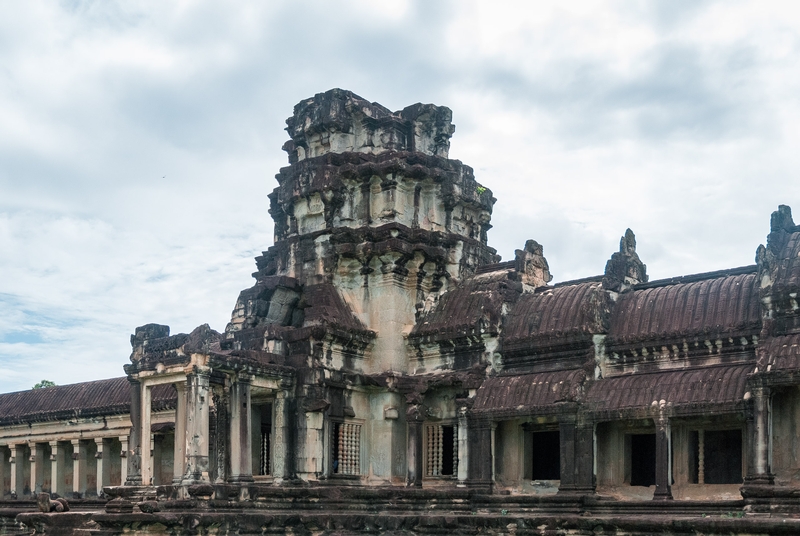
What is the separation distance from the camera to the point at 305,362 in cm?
2570

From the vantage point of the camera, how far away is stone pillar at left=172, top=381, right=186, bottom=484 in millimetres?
23281

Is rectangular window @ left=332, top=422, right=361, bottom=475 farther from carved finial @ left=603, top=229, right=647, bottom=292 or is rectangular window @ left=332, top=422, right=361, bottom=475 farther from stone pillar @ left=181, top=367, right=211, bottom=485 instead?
carved finial @ left=603, top=229, right=647, bottom=292

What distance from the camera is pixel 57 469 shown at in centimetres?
3519

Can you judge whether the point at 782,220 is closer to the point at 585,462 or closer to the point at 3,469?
the point at 585,462

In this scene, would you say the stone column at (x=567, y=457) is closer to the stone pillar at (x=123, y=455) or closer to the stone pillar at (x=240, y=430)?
the stone pillar at (x=240, y=430)

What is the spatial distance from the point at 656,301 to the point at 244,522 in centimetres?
1062

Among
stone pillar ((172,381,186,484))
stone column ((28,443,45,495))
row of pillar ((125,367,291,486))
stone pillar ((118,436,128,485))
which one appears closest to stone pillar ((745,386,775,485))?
row of pillar ((125,367,291,486))

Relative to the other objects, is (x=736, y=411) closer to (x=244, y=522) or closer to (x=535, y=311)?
(x=535, y=311)

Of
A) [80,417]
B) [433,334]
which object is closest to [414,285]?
[433,334]

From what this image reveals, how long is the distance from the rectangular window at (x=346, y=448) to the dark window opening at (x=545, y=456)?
15.5 feet

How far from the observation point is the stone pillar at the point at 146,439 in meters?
23.9

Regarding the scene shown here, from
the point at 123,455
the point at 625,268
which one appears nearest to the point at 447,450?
the point at 625,268

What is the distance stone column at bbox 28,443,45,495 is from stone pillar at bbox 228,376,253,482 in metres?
14.4

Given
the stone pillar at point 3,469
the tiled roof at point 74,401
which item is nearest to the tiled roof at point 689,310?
the tiled roof at point 74,401
